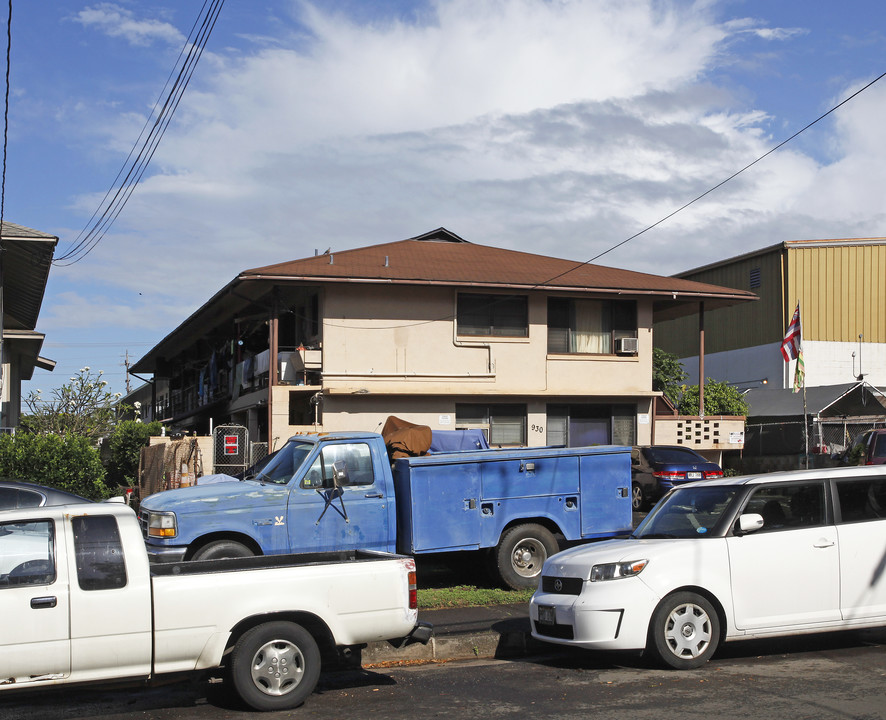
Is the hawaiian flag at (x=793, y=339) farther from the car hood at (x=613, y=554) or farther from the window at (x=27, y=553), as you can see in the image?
the window at (x=27, y=553)

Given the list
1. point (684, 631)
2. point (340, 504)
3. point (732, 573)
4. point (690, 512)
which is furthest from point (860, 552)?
point (340, 504)

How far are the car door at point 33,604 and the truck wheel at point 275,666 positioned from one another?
1.20 m

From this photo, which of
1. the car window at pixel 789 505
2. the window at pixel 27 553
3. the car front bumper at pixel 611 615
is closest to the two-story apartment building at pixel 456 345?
the car front bumper at pixel 611 615

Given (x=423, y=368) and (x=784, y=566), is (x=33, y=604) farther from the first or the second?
(x=423, y=368)

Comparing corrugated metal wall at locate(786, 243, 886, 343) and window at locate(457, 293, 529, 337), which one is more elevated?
corrugated metal wall at locate(786, 243, 886, 343)

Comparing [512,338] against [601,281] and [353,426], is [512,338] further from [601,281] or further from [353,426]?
[353,426]

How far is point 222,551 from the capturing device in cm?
991

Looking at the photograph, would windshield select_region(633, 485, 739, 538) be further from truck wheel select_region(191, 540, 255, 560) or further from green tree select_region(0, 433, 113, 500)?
green tree select_region(0, 433, 113, 500)

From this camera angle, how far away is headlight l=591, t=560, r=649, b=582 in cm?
793

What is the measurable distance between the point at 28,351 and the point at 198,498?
20154 mm

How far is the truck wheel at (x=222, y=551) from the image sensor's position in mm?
9805

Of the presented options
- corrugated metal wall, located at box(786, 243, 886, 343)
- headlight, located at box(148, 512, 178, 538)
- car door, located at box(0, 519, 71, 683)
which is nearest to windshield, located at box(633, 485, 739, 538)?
headlight, located at box(148, 512, 178, 538)

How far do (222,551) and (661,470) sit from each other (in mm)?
13295

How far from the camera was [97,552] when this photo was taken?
647 cm
